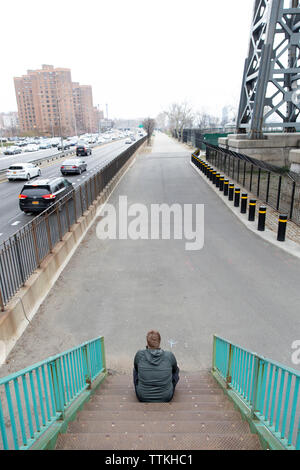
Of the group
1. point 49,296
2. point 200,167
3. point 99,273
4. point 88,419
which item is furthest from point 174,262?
point 200,167

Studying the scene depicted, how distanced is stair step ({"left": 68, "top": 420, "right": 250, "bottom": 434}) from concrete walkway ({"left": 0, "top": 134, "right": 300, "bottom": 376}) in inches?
90.2

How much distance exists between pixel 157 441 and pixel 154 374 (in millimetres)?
1010

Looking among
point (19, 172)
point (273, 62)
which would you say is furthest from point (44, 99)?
point (273, 62)

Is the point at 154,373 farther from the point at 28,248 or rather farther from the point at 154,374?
the point at 28,248

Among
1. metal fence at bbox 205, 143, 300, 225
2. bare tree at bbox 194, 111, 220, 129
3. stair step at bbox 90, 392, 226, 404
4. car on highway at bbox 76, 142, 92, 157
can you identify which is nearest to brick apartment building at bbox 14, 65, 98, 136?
bare tree at bbox 194, 111, 220, 129

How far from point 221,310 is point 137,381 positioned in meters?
3.64

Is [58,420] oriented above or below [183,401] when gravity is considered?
above

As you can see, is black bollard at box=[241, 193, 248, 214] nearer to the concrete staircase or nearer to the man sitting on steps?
the concrete staircase

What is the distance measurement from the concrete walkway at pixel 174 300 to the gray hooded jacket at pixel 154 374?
171 centimetres

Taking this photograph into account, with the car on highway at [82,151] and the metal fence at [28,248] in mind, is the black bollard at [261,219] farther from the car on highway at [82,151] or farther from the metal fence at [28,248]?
the car on highway at [82,151]

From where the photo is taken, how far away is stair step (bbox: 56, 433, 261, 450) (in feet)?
9.98

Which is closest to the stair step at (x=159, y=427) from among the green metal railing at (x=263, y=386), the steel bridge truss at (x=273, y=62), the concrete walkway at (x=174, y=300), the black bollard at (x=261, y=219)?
the green metal railing at (x=263, y=386)
